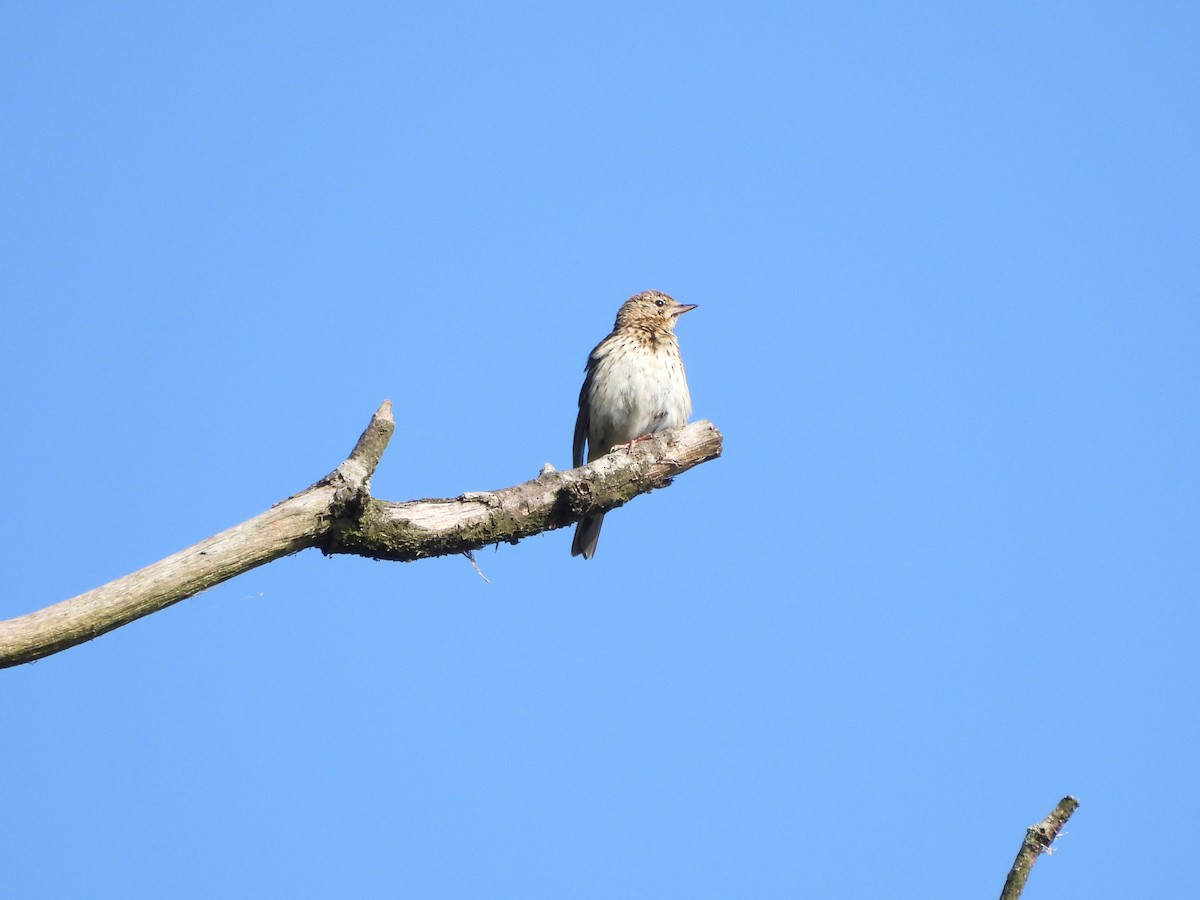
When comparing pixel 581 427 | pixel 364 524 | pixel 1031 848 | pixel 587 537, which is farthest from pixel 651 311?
pixel 1031 848

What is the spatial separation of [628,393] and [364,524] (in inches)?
161

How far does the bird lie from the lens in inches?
358

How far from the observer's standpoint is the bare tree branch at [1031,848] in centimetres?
388

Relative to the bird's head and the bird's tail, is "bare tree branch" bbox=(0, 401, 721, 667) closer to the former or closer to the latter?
the bird's tail

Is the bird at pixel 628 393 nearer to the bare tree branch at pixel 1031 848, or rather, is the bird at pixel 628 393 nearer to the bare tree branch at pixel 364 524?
the bare tree branch at pixel 364 524

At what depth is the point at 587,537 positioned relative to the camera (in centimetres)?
908

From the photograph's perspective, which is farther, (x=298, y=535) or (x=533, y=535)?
(x=533, y=535)

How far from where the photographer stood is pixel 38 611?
14.5ft

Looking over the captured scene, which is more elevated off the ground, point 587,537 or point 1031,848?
point 587,537

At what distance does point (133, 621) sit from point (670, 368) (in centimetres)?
531

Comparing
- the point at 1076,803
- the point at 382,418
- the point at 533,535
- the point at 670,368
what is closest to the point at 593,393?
the point at 670,368

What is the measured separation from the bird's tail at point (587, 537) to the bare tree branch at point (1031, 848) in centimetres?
529

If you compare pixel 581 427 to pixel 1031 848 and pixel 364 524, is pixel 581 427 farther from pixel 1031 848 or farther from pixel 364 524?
pixel 1031 848

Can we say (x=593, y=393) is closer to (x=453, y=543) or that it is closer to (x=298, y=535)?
(x=453, y=543)
